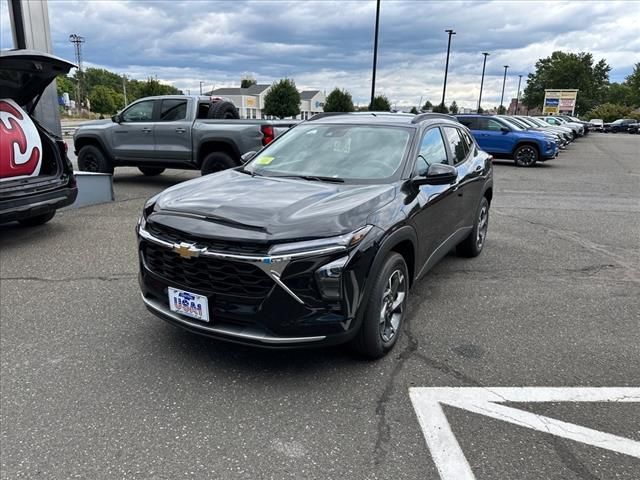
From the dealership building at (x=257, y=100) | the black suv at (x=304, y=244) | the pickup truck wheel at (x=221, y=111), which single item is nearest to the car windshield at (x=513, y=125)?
the pickup truck wheel at (x=221, y=111)

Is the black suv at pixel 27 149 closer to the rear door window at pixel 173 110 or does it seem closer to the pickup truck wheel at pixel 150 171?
the rear door window at pixel 173 110

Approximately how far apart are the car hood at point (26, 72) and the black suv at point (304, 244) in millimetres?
3214

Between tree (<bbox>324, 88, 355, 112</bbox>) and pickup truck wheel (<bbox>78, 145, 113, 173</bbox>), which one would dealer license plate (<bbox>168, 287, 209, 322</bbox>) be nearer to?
pickup truck wheel (<bbox>78, 145, 113, 173</bbox>)

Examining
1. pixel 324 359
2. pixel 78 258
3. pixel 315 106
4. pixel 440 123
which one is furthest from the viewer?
pixel 315 106

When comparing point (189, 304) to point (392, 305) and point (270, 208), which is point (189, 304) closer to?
point (270, 208)

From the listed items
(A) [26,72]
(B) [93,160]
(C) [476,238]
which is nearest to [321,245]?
(C) [476,238]

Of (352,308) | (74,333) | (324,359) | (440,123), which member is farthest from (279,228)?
(440,123)

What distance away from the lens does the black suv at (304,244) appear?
2752mm

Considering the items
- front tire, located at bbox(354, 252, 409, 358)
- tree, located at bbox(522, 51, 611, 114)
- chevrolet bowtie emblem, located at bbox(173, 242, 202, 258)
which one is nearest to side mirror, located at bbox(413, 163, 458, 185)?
front tire, located at bbox(354, 252, 409, 358)

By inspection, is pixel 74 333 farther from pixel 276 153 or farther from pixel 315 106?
pixel 315 106

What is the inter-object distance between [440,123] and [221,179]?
7.43ft

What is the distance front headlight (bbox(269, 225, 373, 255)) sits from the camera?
271 cm

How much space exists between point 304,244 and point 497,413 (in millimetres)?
1465

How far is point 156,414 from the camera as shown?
274 centimetres
